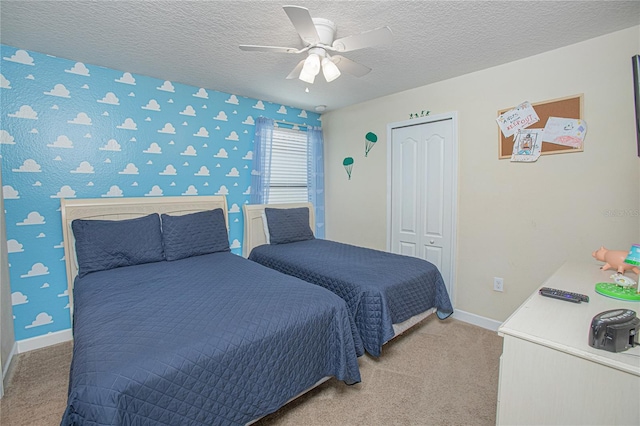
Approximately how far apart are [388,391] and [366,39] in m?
2.14

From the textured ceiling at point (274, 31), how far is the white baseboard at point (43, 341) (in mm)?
2248

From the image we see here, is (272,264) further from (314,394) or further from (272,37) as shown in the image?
(272,37)

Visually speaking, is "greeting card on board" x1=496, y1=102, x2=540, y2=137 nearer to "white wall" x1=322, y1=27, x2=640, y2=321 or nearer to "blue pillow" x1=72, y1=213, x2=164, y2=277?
"white wall" x1=322, y1=27, x2=640, y2=321

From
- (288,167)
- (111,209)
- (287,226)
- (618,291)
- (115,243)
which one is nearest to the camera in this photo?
(618,291)

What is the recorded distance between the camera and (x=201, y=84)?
9.80ft

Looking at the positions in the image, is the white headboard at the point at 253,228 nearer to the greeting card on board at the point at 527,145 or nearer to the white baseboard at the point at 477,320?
the white baseboard at the point at 477,320

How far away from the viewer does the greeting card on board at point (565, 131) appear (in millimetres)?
2154

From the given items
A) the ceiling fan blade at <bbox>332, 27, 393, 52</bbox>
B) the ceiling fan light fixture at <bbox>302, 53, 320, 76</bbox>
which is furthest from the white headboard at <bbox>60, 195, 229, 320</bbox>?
the ceiling fan blade at <bbox>332, 27, 393, 52</bbox>

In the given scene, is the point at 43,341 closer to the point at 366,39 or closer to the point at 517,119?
the point at 366,39

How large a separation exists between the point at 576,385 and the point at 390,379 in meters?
1.24

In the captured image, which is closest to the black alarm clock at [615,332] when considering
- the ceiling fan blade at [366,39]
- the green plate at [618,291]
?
the green plate at [618,291]

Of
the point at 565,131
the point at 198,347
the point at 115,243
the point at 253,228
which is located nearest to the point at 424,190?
the point at 565,131

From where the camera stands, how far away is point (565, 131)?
2.22m

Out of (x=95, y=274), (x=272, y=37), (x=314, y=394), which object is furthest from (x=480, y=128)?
(x=95, y=274)
